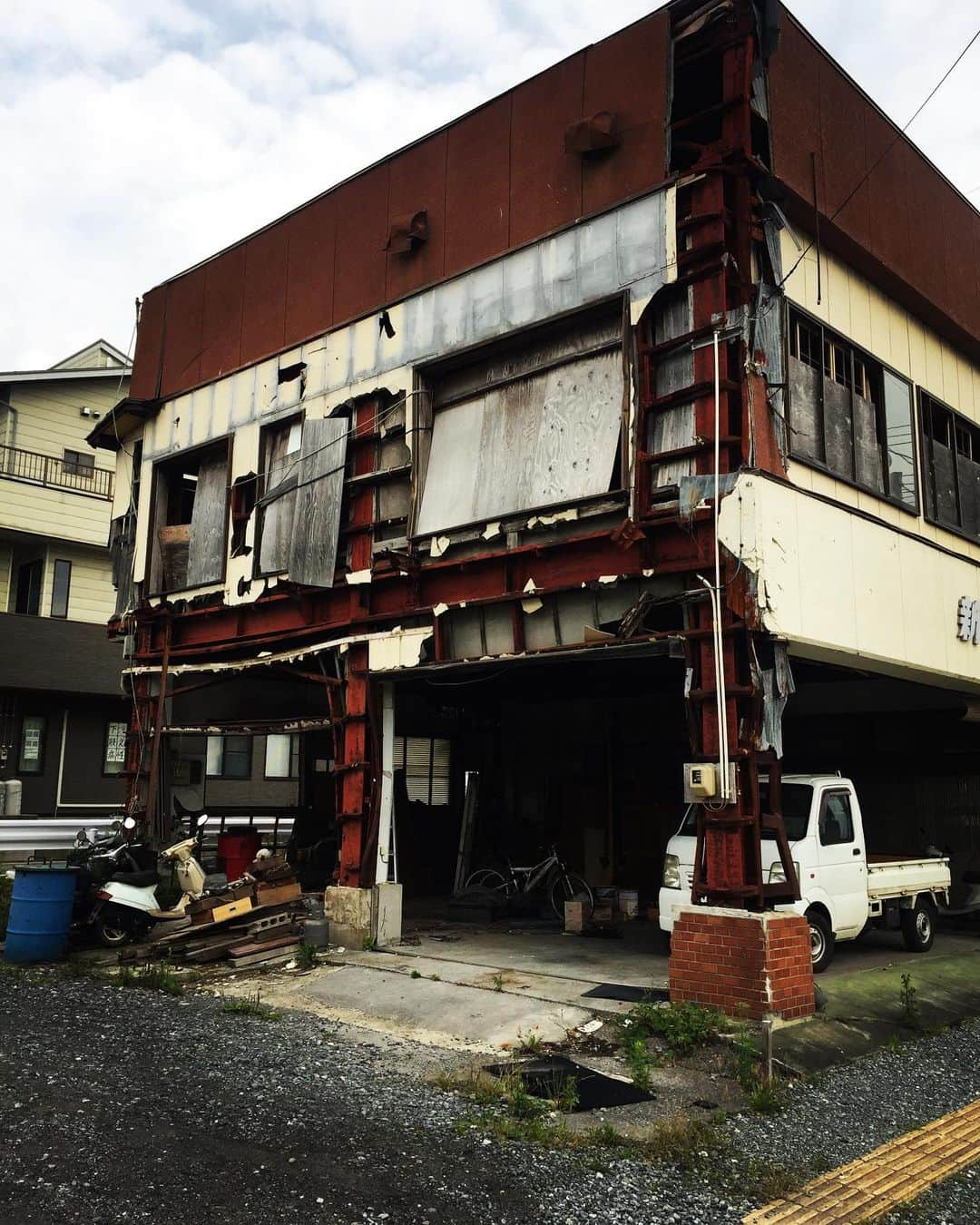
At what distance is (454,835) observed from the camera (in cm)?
1883

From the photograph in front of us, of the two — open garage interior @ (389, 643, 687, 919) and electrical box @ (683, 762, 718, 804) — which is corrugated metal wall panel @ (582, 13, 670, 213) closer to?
electrical box @ (683, 762, 718, 804)

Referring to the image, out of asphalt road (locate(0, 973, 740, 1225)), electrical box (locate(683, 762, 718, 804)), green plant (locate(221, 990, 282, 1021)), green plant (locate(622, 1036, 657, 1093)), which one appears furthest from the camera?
green plant (locate(221, 990, 282, 1021))

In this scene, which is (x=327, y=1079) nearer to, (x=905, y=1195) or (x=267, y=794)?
(x=905, y=1195)

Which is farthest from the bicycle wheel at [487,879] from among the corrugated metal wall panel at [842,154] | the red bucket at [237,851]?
the corrugated metal wall panel at [842,154]

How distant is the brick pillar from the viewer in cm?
863

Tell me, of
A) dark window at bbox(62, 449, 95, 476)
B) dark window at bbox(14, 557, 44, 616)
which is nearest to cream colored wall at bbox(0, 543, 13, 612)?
dark window at bbox(14, 557, 44, 616)

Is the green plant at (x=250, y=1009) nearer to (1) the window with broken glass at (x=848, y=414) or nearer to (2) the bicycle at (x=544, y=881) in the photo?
(2) the bicycle at (x=544, y=881)

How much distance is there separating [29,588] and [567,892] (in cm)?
1813

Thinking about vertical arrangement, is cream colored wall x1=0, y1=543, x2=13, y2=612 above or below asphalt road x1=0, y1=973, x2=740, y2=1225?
above

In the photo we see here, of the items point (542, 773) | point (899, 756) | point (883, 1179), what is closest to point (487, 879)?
point (542, 773)

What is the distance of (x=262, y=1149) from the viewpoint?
5836 millimetres

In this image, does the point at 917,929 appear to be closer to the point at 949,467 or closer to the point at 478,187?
the point at 949,467

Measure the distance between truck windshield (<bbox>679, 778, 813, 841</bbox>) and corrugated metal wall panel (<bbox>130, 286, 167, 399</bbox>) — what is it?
11.8m

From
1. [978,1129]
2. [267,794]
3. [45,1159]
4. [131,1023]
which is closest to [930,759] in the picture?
[978,1129]
